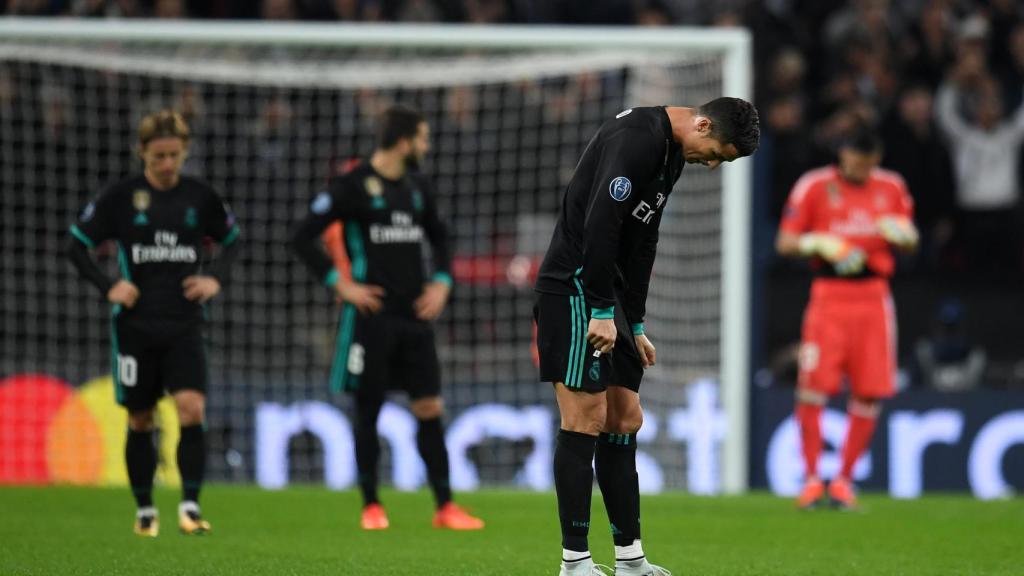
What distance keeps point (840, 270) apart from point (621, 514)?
14.0 feet

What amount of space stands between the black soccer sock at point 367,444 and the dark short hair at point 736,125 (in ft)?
10.6

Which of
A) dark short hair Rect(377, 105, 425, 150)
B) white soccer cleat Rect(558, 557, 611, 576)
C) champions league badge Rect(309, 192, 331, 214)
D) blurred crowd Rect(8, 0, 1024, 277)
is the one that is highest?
blurred crowd Rect(8, 0, 1024, 277)

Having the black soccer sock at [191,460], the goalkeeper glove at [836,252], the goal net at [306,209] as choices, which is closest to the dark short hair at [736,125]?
the black soccer sock at [191,460]

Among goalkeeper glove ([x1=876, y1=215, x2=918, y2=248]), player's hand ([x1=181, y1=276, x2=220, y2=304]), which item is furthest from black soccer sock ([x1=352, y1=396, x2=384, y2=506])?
goalkeeper glove ([x1=876, y1=215, x2=918, y2=248])

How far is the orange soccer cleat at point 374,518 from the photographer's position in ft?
26.0

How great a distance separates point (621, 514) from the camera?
18.1 feet

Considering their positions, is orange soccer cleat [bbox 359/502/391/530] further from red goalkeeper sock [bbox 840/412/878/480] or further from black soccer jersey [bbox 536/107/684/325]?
red goalkeeper sock [bbox 840/412/878/480]

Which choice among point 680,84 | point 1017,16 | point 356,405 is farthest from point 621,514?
point 1017,16

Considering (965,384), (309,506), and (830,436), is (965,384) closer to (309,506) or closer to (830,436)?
(830,436)

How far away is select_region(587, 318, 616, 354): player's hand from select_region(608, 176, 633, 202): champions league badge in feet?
1.32

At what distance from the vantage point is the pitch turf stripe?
5.37m

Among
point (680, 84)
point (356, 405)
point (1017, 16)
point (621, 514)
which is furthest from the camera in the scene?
point (1017, 16)

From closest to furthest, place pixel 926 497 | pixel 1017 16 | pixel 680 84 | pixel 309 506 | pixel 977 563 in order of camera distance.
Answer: pixel 977 563
pixel 309 506
pixel 926 497
pixel 680 84
pixel 1017 16

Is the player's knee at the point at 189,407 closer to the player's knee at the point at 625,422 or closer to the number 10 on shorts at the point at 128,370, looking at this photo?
the number 10 on shorts at the point at 128,370
